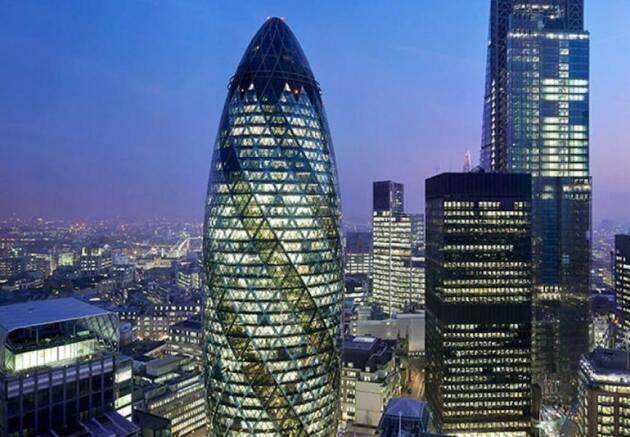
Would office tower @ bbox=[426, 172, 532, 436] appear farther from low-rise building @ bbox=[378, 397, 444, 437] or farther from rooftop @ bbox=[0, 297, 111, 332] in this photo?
rooftop @ bbox=[0, 297, 111, 332]

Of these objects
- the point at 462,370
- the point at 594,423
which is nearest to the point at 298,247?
the point at 462,370

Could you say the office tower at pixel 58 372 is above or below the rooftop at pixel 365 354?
above

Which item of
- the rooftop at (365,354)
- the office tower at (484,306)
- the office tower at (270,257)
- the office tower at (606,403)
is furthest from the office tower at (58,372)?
the office tower at (606,403)

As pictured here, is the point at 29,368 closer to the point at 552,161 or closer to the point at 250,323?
Answer: the point at 250,323

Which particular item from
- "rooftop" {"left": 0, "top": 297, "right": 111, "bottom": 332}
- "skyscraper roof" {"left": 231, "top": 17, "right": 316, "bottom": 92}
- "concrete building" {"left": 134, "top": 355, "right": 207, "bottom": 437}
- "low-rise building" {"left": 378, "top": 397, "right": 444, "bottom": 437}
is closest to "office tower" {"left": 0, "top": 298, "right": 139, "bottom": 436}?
"rooftop" {"left": 0, "top": 297, "right": 111, "bottom": 332}

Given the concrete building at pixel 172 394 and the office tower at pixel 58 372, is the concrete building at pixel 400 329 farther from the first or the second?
the office tower at pixel 58 372

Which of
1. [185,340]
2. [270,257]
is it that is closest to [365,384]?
[270,257]

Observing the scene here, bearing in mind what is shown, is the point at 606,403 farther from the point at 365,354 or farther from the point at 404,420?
the point at 365,354
